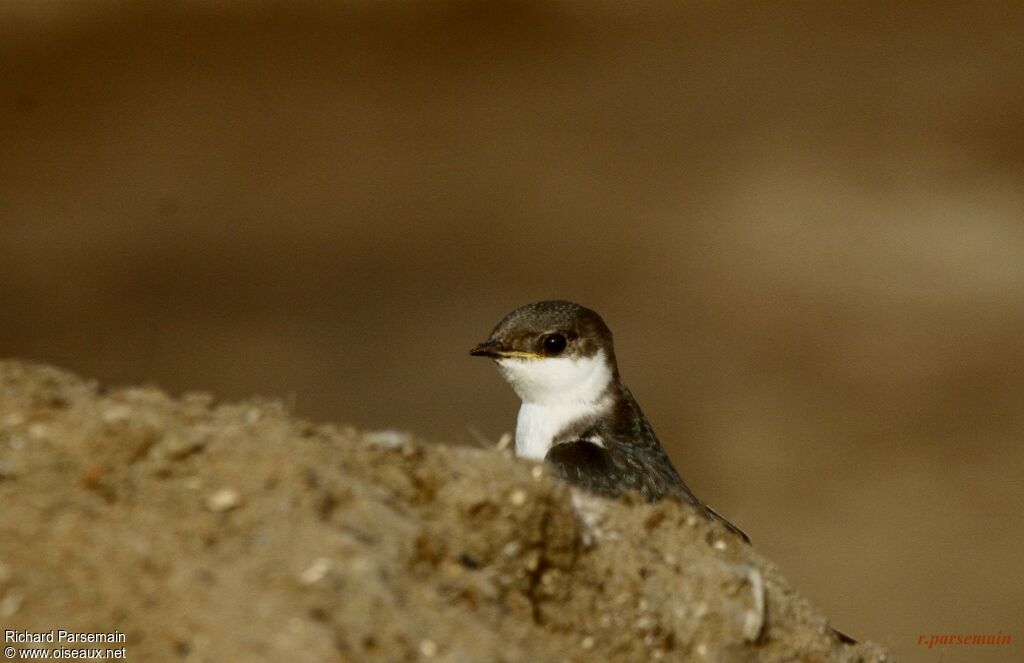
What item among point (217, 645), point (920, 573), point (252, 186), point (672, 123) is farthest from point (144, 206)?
point (217, 645)

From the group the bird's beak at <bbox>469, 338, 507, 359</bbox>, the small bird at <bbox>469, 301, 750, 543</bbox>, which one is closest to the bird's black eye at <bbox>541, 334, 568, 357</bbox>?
the small bird at <bbox>469, 301, 750, 543</bbox>

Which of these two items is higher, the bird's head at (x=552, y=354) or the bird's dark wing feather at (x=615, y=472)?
the bird's head at (x=552, y=354)

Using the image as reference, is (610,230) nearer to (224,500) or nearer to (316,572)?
(224,500)

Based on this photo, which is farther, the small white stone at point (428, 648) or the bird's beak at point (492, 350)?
the bird's beak at point (492, 350)

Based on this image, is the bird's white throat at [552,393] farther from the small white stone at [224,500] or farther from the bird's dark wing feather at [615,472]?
the small white stone at [224,500]

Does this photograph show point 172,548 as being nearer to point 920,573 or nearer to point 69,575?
point 69,575

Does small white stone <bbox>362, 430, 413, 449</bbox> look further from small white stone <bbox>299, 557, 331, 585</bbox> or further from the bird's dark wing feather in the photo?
the bird's dark wing feather

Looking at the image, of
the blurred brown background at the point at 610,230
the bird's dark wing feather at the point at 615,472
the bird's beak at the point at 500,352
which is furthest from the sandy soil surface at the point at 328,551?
the blurred brown background at the point at 610,230

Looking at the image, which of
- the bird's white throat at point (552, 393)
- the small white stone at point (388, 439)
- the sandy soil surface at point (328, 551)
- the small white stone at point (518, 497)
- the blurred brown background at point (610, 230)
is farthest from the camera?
the blurred brown background at point (610, 230)
